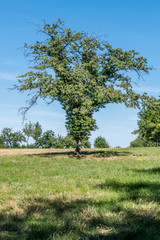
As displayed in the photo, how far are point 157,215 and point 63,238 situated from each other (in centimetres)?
232

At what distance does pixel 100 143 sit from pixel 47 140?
101 feet

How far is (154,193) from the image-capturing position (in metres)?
7.46

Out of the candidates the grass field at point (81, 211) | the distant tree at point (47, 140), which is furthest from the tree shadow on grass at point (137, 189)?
the distant tree at point (47, 140)

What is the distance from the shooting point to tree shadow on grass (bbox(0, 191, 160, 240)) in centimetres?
454

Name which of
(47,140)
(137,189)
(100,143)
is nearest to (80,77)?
(137,189)

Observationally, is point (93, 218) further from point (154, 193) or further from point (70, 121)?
point (70, 121)

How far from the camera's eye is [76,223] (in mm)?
5094

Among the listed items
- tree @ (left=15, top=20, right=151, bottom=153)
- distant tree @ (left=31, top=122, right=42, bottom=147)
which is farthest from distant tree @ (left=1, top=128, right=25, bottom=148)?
tree @ (left=15, top=20, right=151, bottom=153)

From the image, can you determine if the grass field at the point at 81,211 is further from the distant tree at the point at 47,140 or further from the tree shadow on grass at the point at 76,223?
the distant tree at the point at 47,140

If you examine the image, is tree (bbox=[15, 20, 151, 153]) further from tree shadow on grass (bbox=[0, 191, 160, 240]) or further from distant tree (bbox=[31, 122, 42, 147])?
distant tree (bbox=[31, 122, 42, 147])

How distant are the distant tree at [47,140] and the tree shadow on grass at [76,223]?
293 ft

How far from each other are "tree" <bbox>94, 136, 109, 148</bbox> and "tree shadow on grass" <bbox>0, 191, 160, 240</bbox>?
111 meters

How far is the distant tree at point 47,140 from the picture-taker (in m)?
95.2

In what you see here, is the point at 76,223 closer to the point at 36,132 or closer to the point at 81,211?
the point at 81,211
